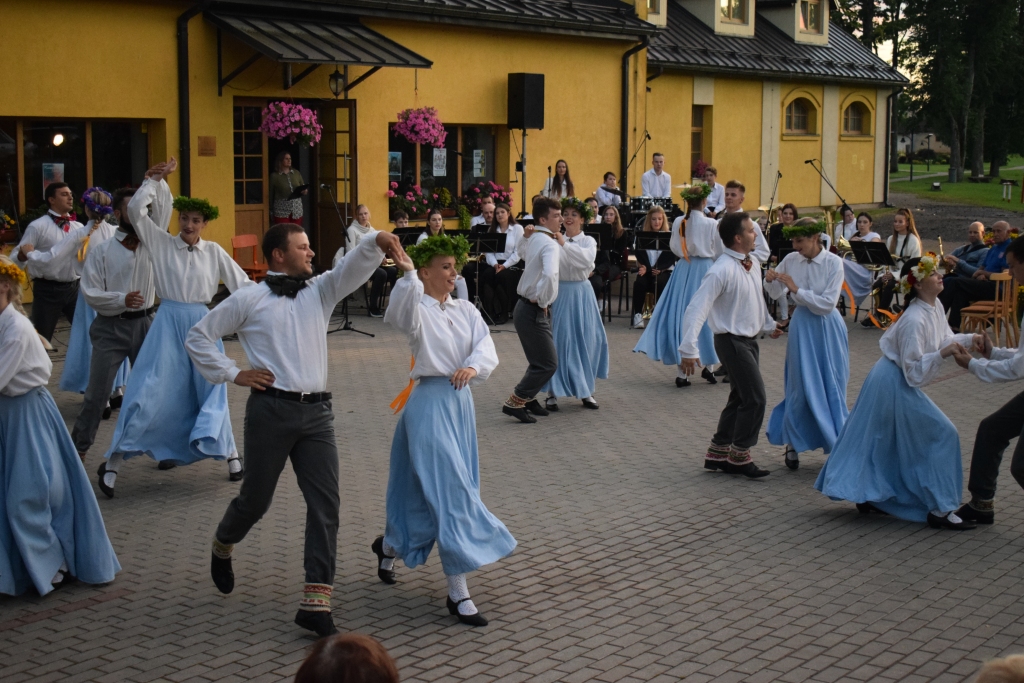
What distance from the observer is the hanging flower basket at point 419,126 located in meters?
19.3

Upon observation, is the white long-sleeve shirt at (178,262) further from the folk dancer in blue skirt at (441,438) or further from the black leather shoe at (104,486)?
the folk dancer in blue skirt at (441,438)

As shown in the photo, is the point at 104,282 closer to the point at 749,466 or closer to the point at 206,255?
the point at 206,255

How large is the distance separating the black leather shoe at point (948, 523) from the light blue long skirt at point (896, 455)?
0.18 feet

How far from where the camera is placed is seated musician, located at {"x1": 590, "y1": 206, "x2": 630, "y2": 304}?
17.5 m

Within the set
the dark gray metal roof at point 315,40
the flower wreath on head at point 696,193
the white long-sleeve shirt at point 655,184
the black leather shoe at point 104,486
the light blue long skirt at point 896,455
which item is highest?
the dark gray metal roof at point 315,40

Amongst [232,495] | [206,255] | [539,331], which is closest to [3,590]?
[232,495]

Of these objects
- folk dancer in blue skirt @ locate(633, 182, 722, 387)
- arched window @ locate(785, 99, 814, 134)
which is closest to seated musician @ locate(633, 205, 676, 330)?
folk dancer in blue skirt @ locate(633, 182, 722, 387)

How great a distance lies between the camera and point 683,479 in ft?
29.0

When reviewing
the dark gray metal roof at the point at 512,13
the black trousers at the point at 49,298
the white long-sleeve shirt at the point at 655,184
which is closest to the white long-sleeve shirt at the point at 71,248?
the black trousers at the point at 49,298

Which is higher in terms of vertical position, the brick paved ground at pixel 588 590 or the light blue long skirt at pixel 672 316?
the light blue long skirt at pixel 672 316

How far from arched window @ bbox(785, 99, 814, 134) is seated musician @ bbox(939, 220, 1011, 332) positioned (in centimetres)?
1675

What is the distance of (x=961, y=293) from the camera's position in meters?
15.9

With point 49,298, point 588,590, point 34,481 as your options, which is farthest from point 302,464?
point 49,298

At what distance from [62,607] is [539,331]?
554 cm
